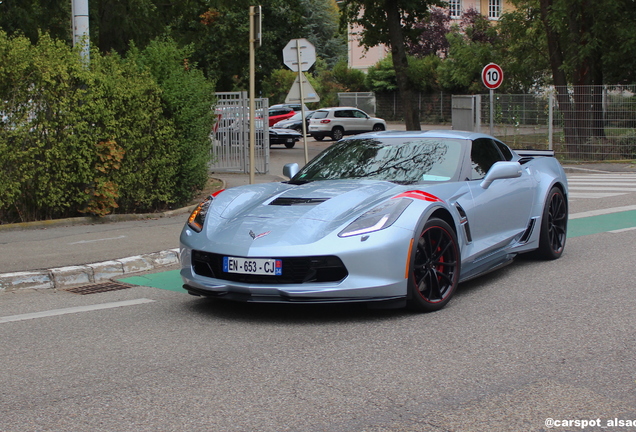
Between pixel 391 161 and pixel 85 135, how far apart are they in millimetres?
5400

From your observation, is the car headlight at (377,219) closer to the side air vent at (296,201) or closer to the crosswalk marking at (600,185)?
the side air vent at (296,201)

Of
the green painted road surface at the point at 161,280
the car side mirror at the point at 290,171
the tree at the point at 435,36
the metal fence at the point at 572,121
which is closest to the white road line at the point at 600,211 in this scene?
the car side mirror at the point at 290,171

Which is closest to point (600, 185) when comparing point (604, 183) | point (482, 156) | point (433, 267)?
point (604, 183)

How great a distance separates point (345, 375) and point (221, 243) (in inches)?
69.1

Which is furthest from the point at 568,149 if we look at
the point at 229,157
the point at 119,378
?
the point at 119,378

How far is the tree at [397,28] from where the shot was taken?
29.5m

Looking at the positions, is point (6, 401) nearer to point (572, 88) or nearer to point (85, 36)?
point (85, 36)

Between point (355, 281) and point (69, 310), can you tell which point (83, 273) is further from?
point (355, 281)

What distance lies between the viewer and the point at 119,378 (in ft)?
14.8

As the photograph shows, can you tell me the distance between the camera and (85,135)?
10766mm

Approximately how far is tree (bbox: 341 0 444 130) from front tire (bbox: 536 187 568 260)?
2149cm

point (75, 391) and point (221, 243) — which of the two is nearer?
point (75, 391)

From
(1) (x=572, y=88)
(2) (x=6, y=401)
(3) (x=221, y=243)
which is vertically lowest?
(2) (x=6, y=401)

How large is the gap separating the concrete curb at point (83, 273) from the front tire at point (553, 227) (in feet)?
12.9
